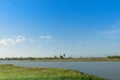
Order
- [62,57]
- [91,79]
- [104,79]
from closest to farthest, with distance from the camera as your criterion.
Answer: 1. [91,79]
2. [104,79]
3. [62,57]

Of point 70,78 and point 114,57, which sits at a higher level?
point 114,57

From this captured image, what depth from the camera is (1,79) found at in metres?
30.1

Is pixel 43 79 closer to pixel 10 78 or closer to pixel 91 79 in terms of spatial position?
pixel 10 78

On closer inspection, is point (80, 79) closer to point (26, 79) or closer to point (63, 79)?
point (63, 79)

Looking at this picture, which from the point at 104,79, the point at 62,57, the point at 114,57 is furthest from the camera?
the point at 62,57

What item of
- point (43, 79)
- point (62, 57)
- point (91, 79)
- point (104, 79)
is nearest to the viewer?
point (43, 79)

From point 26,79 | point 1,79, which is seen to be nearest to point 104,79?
point 26,79

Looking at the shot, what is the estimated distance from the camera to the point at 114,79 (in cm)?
3534

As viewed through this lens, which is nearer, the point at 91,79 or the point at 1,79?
the point at 1,79

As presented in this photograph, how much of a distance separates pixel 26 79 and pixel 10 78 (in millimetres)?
2143

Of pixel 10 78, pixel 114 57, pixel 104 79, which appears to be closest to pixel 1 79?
pixel 10 78

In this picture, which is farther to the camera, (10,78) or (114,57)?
(114,57)

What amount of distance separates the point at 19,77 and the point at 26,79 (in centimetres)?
144

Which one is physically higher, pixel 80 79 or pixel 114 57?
pixel 114 57
